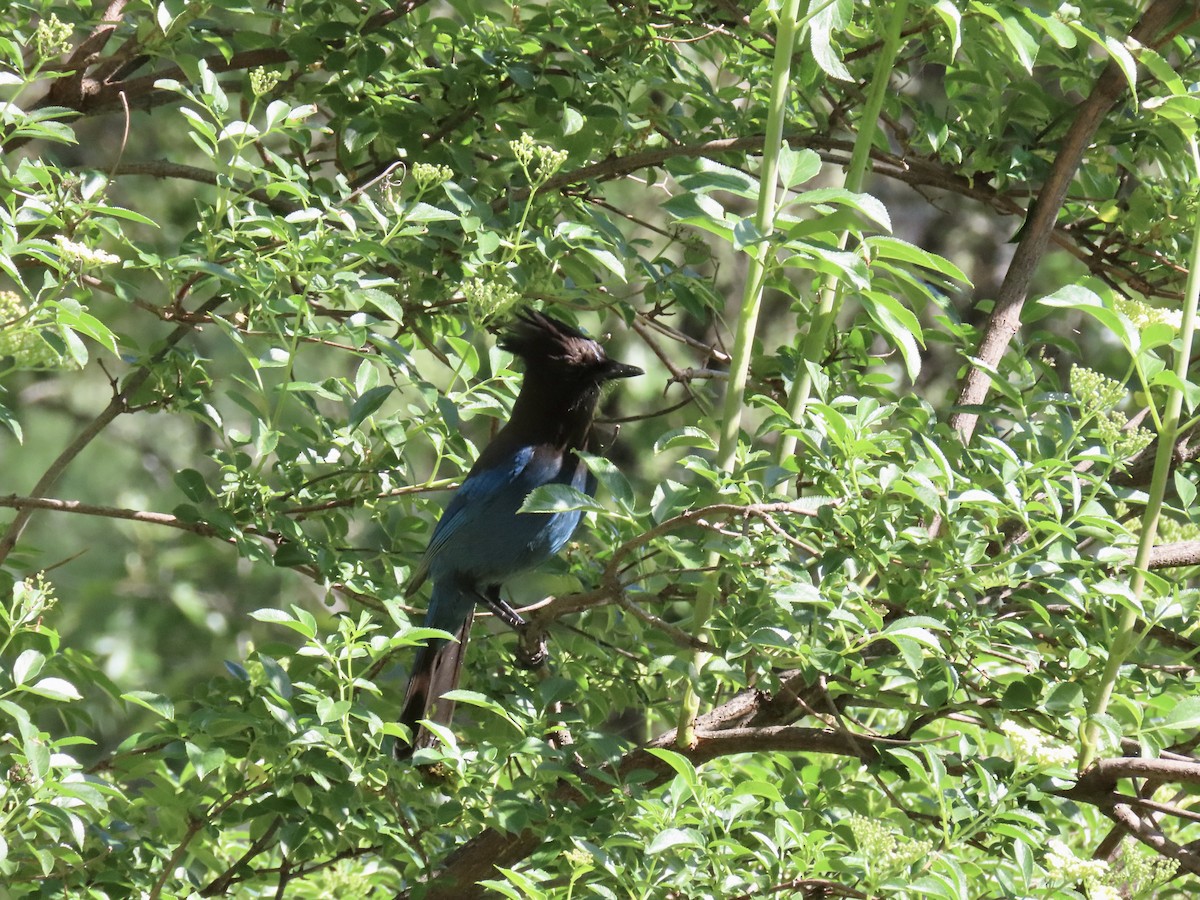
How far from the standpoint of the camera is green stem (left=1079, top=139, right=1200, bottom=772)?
6.68 ft

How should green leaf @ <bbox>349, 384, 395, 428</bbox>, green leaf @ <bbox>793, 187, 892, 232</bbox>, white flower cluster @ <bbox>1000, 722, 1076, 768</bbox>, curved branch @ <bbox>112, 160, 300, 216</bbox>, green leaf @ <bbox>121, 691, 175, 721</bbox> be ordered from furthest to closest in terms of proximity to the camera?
curved branch @ <bbox>112, 160, 300, 216</bbox>
green leaf @ <bbox>349, 384, 395, 428</bbox>
green leaf @ <bbox>121, 691, 175, 721</bbox>
white flower cluster @ <bbox>1000, 722, 1076, 768</bbox>
green leaf @ <bbox>793, 187, 892, 232</bbox>

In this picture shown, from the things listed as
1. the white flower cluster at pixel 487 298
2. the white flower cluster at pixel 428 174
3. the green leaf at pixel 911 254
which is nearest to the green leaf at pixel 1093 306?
the green leaf at pixel 911 254

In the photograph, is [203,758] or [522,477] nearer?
[203,758]

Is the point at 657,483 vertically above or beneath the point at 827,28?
beneath

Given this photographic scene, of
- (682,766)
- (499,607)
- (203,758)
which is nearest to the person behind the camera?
(682,766)

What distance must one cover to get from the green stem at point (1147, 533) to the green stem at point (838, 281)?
51 cm

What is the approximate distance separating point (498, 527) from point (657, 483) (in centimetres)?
112

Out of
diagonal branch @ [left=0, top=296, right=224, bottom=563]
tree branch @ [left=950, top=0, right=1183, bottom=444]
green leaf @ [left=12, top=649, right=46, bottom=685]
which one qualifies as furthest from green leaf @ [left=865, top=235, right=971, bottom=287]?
green leaf @ [left=12, top=649, right=46, bottom=685]

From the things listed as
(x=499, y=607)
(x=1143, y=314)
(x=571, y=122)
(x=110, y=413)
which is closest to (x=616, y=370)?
(x=499, y=607)

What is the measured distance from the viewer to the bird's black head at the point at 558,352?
11.8 ft

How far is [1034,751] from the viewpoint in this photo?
1.92 meters

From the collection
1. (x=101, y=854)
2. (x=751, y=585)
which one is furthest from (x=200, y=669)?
(x=751, y=585)

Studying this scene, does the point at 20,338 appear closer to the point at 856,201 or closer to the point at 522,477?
the point at 856,201

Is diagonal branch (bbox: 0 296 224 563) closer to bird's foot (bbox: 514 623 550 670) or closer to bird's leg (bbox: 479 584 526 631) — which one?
bird's foot (bbox: 514 623 550 670)
